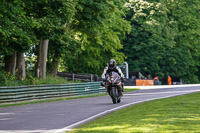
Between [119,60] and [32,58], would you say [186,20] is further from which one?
[32,58]

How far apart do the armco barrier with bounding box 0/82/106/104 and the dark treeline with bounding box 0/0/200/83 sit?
9.10ft

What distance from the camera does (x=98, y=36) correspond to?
38094 millimetres

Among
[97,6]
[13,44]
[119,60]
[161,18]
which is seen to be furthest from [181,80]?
[13,44]

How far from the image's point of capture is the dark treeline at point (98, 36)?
1092 inches

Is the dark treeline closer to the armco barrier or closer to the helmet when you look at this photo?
the armco barrier

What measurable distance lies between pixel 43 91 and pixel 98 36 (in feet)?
37.9

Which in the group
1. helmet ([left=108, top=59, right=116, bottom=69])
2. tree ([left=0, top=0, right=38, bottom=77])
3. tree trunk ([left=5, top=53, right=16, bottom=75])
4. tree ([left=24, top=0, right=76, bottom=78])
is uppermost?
tree ([left=24, top=0, right=76, bottom=78])

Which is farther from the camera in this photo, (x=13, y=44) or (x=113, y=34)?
(x=113, y=34)

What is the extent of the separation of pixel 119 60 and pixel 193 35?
17.2 meters

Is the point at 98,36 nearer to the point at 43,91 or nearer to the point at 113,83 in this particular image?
the point at 43,91

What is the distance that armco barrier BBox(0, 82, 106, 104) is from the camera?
972 inches

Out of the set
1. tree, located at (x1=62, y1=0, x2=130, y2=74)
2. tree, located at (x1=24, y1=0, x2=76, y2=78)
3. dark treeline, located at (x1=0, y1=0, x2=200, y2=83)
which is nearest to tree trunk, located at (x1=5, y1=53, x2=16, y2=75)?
dark treeline, located at (x1=0, y1=0, x2=200, y2=83)

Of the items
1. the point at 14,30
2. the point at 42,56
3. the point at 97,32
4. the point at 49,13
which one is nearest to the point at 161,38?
the point at 97,32

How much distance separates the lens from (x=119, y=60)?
163 feet
